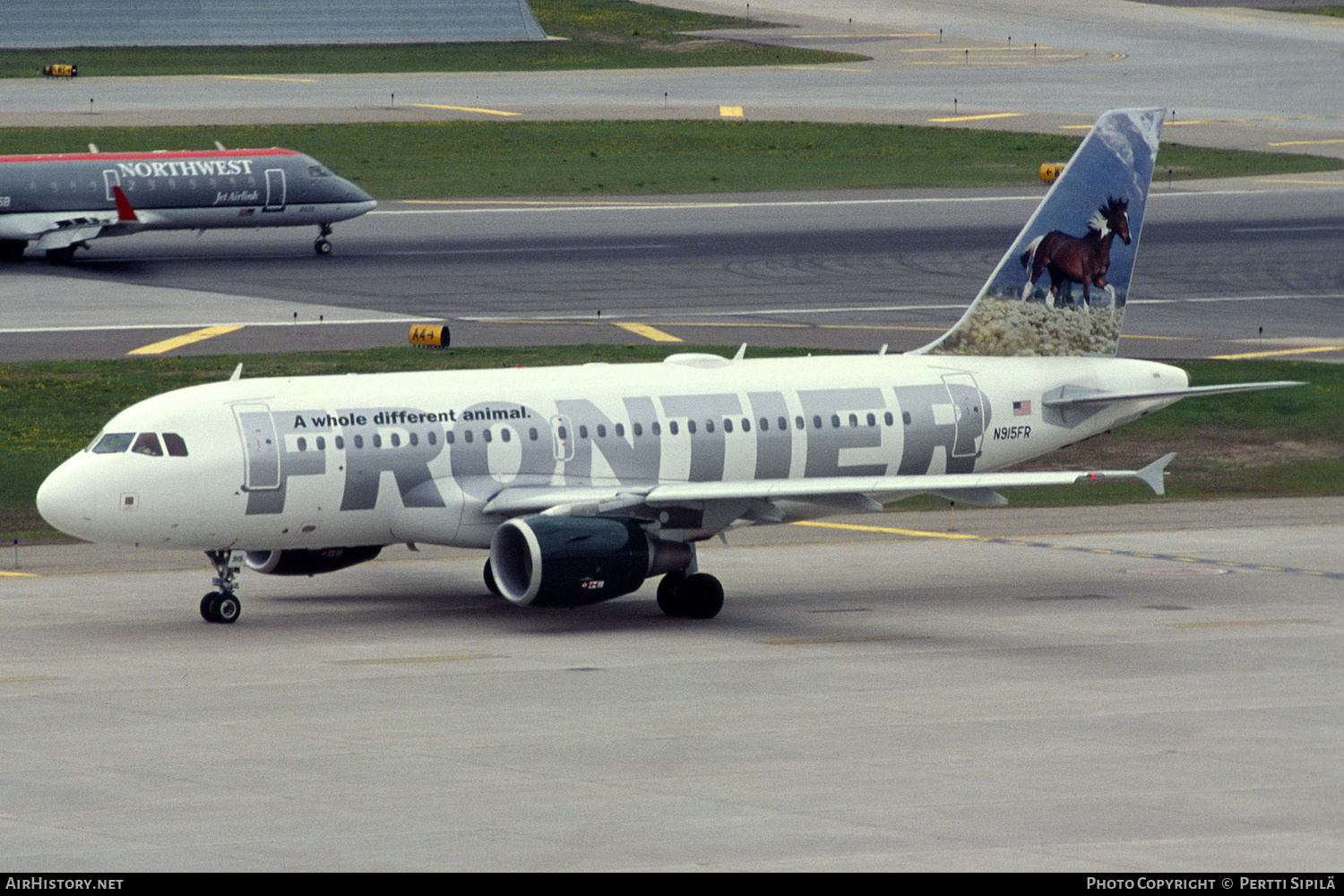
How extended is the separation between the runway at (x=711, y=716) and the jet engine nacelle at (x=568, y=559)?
0.89 meters

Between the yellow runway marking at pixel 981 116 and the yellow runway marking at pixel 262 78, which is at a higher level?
the yellow runway marking at pixel 981 116

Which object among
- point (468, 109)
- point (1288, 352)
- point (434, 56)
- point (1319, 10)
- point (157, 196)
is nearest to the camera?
point (1288, 352)

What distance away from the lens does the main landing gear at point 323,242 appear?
8475 cm

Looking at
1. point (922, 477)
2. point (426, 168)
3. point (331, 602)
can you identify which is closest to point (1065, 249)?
point (922, 477)

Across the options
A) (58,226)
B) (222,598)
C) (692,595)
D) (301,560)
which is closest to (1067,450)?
(692,595)

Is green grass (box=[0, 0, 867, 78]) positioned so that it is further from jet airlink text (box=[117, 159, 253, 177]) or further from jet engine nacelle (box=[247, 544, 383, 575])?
jet engine nacelle (box=[247, 544, 383, 575])

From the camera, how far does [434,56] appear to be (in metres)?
146

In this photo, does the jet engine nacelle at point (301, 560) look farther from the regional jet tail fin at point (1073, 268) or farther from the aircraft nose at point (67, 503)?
the regional jet tail fin at point (1073, 268)

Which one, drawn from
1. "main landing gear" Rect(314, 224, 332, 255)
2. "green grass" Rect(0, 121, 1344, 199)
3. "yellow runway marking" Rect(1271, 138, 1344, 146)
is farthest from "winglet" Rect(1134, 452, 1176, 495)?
"yellow runway marking" Rect(1271, 138, 1344, 146)

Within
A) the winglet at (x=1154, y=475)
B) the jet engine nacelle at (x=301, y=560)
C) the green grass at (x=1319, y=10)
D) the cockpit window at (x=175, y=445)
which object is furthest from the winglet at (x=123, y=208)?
the green grass at (x=1319, y=10)

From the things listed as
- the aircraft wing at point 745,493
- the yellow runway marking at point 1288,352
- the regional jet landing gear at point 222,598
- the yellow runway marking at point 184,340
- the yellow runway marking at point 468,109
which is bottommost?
the yellow runway marking at point 184,340

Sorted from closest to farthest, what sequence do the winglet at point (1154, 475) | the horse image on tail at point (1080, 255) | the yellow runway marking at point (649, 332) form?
the winglet at point (1154, 475) → the horse image on tail at point (1080, 255) → the yellow runway marking at point (649, 332)

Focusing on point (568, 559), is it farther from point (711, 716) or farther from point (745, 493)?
point (711, 716)

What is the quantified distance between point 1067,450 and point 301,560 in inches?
943
